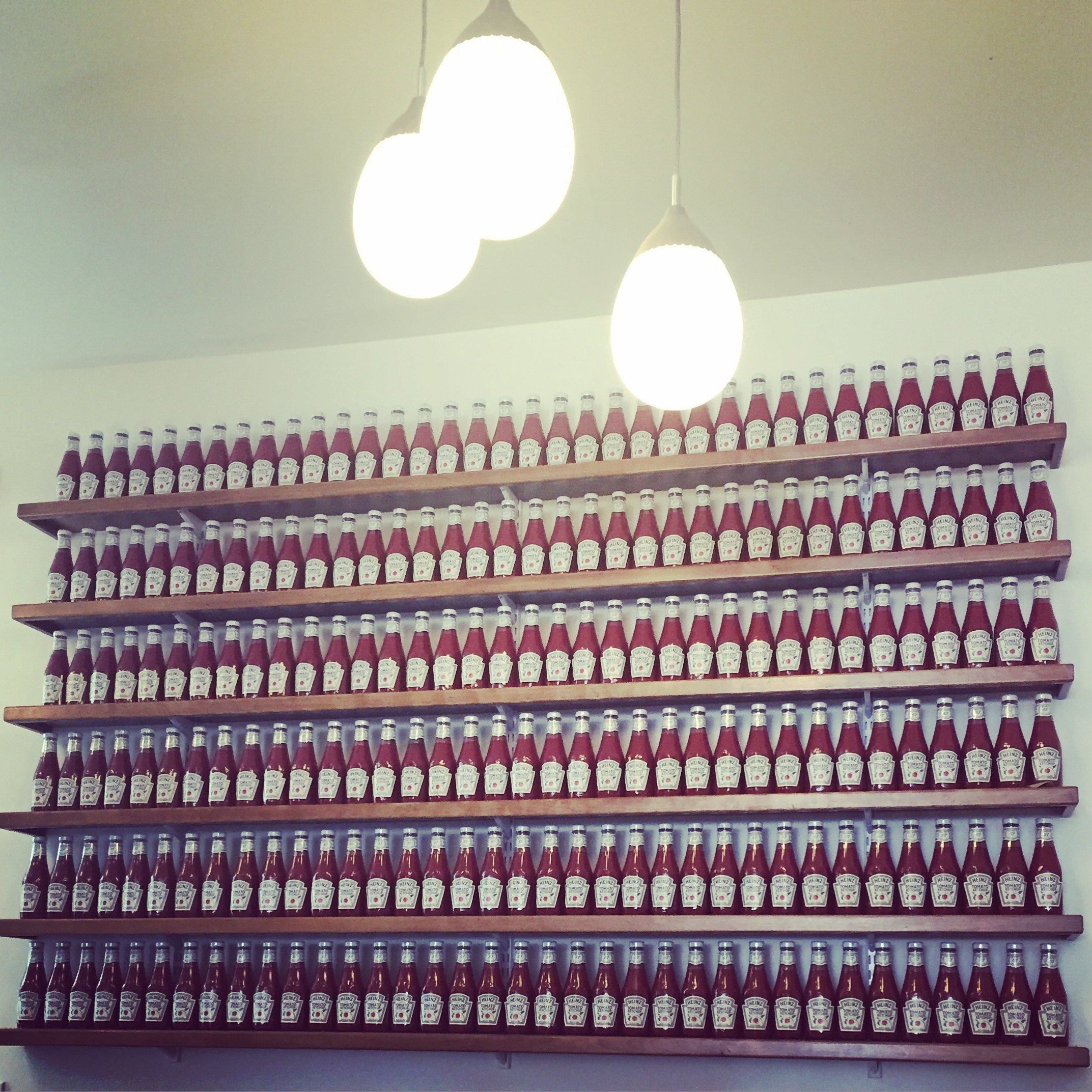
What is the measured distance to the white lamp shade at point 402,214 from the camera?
1.40 m

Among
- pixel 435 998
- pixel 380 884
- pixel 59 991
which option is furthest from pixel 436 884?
pixel 59 991

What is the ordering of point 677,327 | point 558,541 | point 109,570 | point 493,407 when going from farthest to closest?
point 493,407 < point 109,570 < point 558,541 < point 677,327

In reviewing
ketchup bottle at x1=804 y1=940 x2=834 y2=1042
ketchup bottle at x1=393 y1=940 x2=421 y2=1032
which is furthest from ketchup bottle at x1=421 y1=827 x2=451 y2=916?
ketchup bottle at x1=804 y1=940 x2=834 y2=1042

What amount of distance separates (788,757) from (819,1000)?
55 centimetres

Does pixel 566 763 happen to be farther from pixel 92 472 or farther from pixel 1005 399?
pixel 92 472

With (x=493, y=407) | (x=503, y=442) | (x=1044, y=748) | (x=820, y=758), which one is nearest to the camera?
(x=1044, y=748)

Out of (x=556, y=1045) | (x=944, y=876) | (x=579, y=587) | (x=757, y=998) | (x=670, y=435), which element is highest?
(x=670, y=435)

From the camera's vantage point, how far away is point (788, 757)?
3045mm

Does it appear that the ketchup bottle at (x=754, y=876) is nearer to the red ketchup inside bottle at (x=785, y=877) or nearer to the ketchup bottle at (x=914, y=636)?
the red ketchup inside bottle at (x=785, y=877)

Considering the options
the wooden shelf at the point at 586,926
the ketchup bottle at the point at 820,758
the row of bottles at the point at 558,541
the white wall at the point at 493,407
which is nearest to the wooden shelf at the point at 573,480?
the row of bottles at the point at 558,541

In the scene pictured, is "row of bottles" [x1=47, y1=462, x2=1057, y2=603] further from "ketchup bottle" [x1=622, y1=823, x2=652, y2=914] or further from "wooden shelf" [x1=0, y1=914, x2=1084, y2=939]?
"wooden shelf" [x1=0, y1=914, x2=1084, y2=939]

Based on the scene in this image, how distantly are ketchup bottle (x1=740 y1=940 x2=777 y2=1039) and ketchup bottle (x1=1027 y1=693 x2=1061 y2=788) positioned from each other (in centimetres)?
70

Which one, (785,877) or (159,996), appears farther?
(159,996)

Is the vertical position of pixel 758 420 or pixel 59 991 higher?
pixel 758 420
